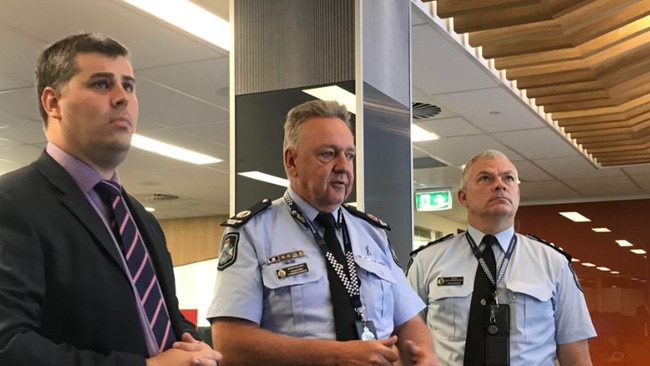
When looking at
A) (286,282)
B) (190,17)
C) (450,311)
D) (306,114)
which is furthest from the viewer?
(190,17)

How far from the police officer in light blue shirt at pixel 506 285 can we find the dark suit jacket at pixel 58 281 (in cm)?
160

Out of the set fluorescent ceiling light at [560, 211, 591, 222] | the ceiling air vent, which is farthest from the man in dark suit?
fluorescent ceiling light at [560, 211, 591, 222]

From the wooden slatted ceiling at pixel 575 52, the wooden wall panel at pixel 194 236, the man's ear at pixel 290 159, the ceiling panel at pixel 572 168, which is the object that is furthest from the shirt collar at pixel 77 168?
the wooden wall panel at pixel 194 236

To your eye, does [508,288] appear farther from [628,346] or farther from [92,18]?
[628,346]

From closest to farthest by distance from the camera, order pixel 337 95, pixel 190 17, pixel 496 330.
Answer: pixel 496 330
pixel 337 95
pixel 190 17

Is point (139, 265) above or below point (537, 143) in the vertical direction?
below

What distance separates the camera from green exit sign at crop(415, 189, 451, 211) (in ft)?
34.2

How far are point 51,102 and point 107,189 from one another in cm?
19

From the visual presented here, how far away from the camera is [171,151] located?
25.8 feet

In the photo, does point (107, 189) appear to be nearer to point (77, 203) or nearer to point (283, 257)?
point (77, 203)

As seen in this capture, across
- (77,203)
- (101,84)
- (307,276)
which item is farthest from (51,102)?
(307,276)

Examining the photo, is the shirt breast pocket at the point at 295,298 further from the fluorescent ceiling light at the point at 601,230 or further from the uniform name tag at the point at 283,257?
the fluorescent ceiling light at the point at 601,230

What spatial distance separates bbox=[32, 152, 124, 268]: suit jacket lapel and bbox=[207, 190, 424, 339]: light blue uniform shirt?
563 millimetres

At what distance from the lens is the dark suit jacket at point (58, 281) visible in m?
1.16
